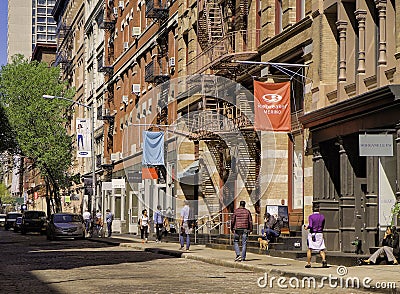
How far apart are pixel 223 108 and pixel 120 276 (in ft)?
62.6

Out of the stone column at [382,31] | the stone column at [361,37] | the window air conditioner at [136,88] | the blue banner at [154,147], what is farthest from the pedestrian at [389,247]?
the window air conditioner at [136,88]

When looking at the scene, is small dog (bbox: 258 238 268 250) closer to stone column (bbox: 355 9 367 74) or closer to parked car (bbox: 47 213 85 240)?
stone column (bbox: 355 9 367 74)

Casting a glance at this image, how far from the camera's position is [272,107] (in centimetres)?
3073

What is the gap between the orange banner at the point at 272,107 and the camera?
30391 mm

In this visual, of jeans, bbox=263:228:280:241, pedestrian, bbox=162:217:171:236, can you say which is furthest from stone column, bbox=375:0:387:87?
pedestrian, bbox=162:217:171:236

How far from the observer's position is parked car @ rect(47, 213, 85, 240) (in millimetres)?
51250

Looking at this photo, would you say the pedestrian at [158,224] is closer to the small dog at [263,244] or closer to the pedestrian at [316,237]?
the small dog at [263,244]

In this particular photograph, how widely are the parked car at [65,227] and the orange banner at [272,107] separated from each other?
77.5 feet

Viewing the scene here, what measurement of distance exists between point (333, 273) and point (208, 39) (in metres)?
23.1

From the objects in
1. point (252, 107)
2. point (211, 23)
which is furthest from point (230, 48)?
point (252, 107)

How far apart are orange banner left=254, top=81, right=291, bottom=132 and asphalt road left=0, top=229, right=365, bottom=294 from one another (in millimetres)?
5408

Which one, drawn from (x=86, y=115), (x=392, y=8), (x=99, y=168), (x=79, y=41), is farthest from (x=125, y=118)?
(x=392, y=8)

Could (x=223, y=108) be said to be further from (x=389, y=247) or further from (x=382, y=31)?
(x=389, y=247)

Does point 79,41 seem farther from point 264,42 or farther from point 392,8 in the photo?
point 392,8
